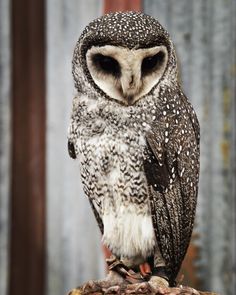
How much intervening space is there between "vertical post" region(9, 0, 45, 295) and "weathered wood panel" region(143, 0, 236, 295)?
1.66ft

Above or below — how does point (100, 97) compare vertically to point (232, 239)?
above

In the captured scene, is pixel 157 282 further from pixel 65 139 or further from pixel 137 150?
pixel 65 139

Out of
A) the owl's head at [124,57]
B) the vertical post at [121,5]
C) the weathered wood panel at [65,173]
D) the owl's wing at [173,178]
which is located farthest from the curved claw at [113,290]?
the vertical post at [121,5]

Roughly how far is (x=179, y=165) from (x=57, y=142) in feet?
4.28

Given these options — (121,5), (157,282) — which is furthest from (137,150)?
(121,5)

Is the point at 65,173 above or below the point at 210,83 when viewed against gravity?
below

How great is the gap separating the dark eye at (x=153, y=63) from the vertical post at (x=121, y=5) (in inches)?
54.3

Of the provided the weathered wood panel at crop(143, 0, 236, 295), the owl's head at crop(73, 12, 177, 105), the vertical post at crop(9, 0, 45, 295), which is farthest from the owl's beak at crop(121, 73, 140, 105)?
the vertical post at crop(9, 0, 45, 295)

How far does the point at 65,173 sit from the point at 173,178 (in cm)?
126

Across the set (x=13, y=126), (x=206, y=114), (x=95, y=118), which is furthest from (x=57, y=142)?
(x=95, y=118)

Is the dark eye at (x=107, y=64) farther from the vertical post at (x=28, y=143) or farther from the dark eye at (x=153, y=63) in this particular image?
the vertical post at (x=28, y=143)

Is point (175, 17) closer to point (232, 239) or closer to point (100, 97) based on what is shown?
point (232, 239)

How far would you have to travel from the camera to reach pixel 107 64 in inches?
132

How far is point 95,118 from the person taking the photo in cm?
346
